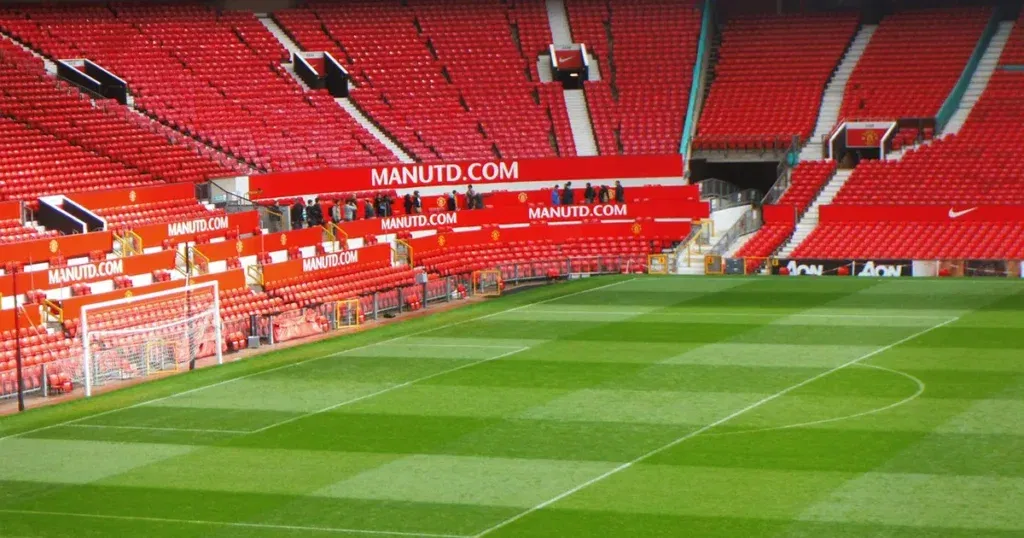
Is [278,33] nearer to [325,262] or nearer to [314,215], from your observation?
[314,215]

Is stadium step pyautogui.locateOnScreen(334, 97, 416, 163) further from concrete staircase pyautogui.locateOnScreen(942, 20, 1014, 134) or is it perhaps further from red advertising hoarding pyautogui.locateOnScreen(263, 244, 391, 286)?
concrete staircase pyautogui.locateOnScreen(942, 20, 1014, 134)

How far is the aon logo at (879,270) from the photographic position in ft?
162

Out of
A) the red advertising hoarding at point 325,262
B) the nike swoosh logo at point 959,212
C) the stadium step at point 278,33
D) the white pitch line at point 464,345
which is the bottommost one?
the white pitch line at point 464,345

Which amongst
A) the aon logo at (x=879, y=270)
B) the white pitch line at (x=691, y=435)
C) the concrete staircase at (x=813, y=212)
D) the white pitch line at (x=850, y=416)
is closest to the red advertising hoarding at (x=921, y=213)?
the concrete staircase at (x=813, y=212)

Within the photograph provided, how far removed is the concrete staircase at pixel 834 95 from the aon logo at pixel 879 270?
413 inches

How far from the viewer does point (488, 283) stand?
49.9 m

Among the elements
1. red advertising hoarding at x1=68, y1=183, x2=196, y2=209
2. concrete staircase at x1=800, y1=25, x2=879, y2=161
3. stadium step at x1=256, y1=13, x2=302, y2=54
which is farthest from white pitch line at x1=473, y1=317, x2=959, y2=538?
stadium step at x1=256, y1=13, x2=302, y2=54

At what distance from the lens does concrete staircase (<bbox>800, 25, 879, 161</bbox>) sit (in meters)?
59.8

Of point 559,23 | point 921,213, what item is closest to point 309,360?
point 921,213

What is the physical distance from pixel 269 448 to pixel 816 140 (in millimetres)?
37303

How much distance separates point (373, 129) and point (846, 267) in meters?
19.6

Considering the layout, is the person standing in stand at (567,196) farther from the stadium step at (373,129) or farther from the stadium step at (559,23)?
the stadium step at (559,23)

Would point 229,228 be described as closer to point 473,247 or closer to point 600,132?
point 473,247

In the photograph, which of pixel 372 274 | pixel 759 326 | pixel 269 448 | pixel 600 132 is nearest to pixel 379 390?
pixel 269 448
